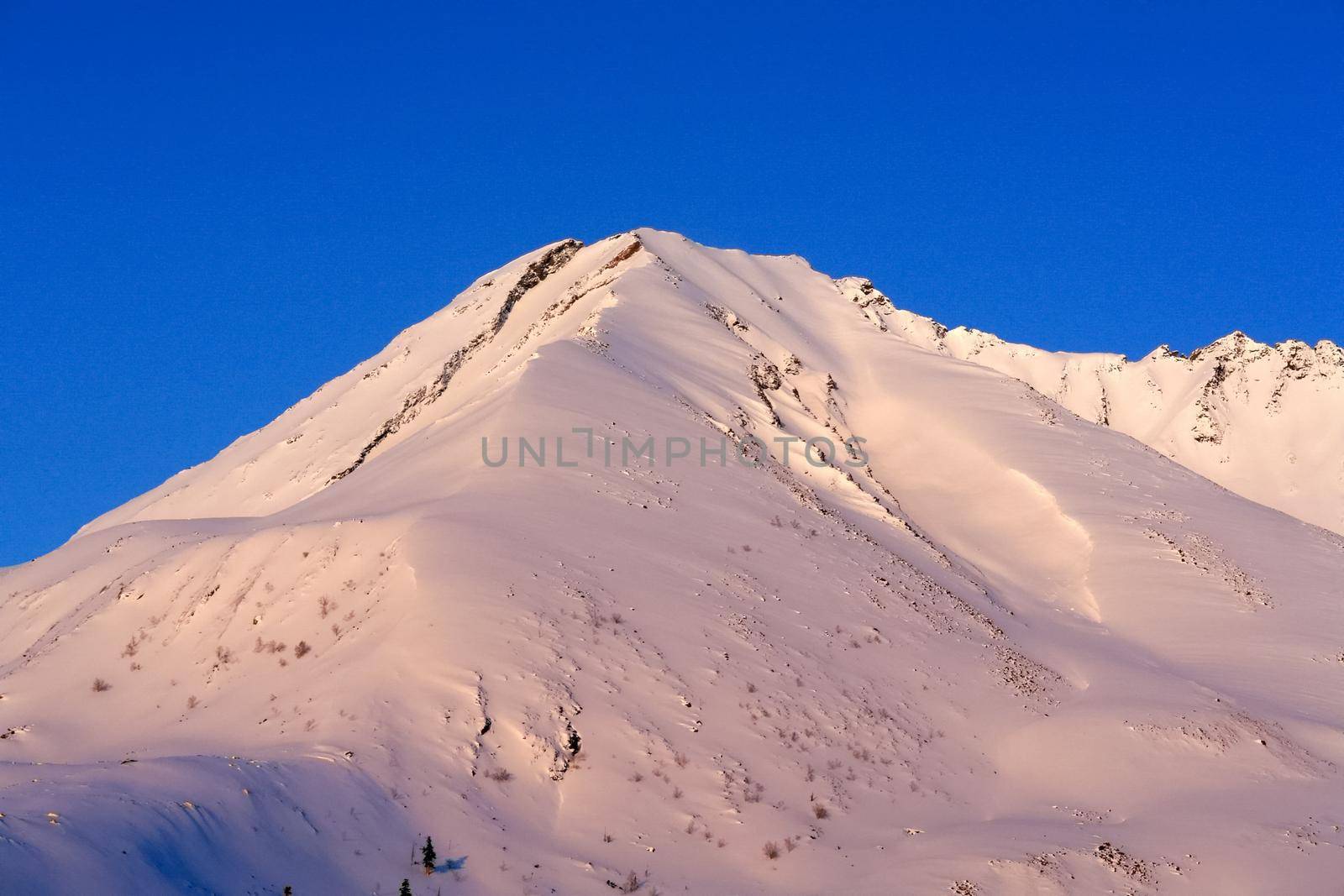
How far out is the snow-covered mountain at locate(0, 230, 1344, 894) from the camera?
53.6 ft

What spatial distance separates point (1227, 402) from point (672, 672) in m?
136

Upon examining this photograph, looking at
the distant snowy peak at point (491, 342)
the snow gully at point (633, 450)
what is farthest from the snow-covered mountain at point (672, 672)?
the distant snowy peak at point (491, 342)

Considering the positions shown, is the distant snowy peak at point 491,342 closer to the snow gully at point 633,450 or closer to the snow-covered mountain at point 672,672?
the snow-covered mountain at point 672,672

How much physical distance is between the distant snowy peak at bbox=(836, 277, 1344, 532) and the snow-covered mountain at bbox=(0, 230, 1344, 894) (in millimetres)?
83660

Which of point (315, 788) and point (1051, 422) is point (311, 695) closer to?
point (315, 788)

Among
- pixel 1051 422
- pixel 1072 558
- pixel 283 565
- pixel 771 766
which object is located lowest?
pixel 771 766

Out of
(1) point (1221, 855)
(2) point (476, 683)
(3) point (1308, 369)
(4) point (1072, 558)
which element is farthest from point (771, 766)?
(3) point (1308, 369)

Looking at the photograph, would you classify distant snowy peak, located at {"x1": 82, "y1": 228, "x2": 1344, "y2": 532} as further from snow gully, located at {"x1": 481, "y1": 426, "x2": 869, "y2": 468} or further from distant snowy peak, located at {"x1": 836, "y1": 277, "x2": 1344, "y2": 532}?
distant snowy peak, located at {"x1": 836, "y1": 277, "x2": 1344, "y2": 532}

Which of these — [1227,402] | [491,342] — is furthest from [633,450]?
[1227,402]

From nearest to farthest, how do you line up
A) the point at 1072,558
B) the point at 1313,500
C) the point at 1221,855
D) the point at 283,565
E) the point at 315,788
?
the point at 315,788
the point at 1221,855
the point at 283,565
the point at 1072,558
the point at 1313,500

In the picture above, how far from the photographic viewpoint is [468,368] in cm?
5441

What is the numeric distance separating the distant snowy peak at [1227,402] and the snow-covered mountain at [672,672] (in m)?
83.7

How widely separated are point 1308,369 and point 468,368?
120723 mm

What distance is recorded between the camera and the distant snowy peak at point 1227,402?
129250 mm
